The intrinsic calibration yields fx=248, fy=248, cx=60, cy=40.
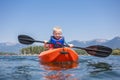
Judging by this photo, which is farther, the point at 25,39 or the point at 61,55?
the point at 25,39

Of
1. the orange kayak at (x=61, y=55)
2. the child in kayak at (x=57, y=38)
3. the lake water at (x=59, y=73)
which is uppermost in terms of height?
the child in kayak at (x=57, y=38)

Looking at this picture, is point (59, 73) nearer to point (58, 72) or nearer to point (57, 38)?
point (58, 72)

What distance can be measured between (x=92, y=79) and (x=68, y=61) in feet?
17.9

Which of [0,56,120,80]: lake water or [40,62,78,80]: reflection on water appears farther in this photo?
[0,56,120,80]: lake water

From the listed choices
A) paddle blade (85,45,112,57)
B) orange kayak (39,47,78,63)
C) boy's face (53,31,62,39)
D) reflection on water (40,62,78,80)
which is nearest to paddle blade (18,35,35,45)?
boy's face (53,31,62,39)

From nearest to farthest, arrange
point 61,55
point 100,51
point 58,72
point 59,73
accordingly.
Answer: point 59,73
point 58,72
point 61,55
point 100,51

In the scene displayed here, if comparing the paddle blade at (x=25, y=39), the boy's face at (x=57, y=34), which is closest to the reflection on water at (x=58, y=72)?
the boy's face at (x=57, y=34)

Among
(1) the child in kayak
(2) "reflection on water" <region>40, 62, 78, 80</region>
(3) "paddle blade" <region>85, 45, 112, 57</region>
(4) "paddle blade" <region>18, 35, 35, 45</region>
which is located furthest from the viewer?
(4) "paddle blade" <region>18, 35, 35, 45</region>

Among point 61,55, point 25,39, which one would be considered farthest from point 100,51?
point 25,39

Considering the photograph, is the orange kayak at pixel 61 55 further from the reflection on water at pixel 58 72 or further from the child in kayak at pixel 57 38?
the child in kayak at pixel 57 38

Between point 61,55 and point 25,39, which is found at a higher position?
point 25,39

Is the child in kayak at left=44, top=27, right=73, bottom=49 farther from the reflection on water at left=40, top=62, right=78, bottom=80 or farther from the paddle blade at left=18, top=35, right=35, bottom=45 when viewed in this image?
the reflection on water at left=40, top=62, right=78, bottom=80

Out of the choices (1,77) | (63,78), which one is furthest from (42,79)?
(1,77)

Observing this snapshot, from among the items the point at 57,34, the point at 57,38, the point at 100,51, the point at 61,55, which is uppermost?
the point at 57,34
